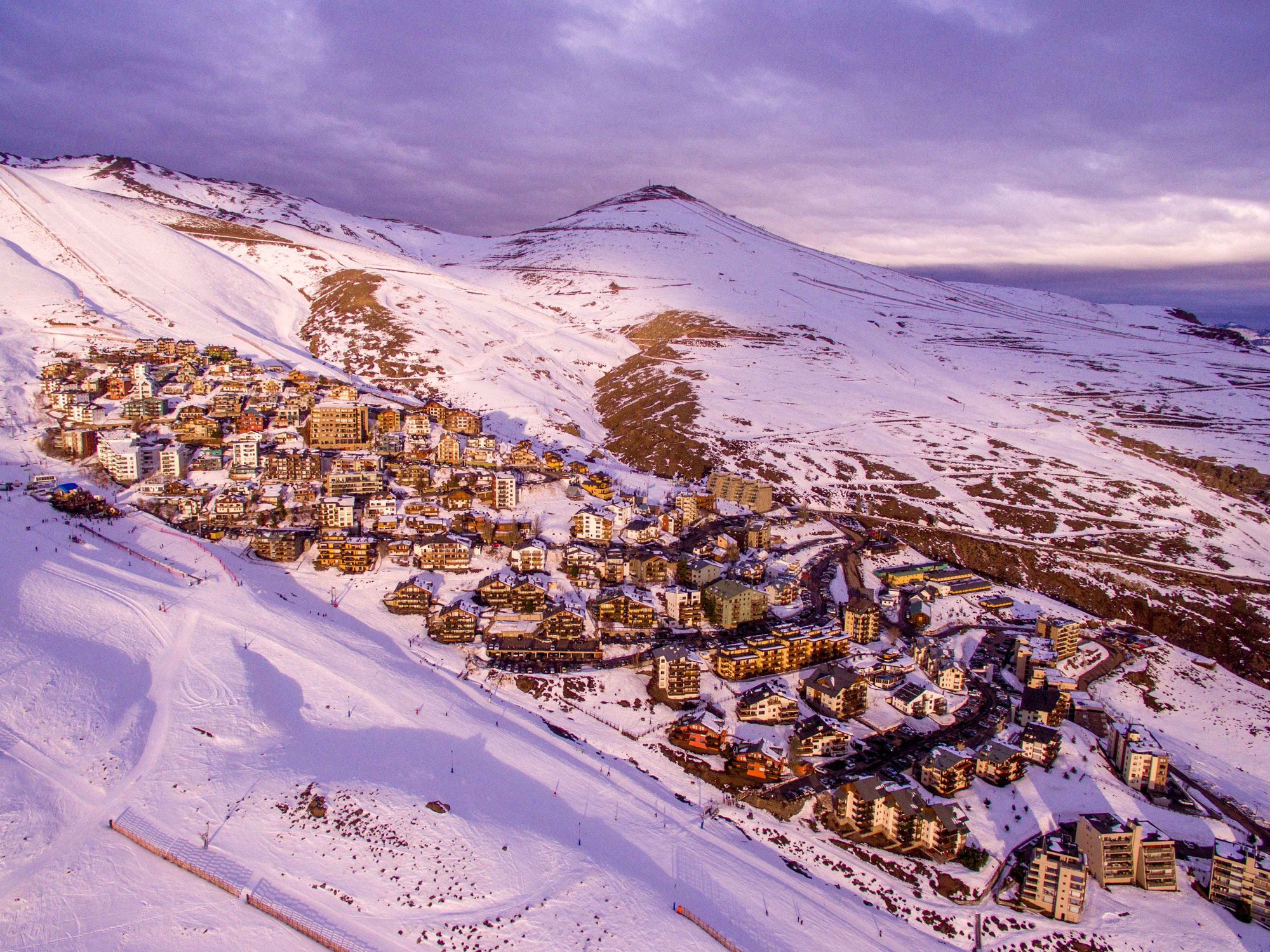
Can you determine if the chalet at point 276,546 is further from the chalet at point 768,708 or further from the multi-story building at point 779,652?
the chalet at point 768,708

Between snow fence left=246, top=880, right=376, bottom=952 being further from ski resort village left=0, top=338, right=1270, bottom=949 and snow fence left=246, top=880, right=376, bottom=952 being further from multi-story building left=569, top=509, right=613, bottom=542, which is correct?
multi-story building left=569, top=509, right=613, bottom=542

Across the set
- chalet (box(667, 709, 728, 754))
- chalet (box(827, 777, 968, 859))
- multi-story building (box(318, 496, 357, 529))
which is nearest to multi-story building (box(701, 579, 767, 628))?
chalet (box(667, 709, 728, 754))

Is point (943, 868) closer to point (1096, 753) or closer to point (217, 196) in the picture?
point (1096, 753)

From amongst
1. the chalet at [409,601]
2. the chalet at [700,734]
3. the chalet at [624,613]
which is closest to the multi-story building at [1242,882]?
the chalet at [700,734]

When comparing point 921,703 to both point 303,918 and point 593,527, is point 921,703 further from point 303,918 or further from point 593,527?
point 303,918

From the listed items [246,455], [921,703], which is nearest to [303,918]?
[921,703]

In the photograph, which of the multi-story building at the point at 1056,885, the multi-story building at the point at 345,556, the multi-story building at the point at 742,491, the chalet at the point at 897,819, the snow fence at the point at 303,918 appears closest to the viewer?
the snow fence at the point at 303,918

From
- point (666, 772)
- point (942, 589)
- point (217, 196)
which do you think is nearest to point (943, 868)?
point (666, 772)
